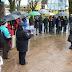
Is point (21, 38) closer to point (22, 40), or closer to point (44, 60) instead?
point (22, 40)

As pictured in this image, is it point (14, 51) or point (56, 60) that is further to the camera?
point (14, 51)

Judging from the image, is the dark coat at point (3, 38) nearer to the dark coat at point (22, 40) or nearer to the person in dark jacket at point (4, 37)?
the person in dark jacket at point (4, 37)

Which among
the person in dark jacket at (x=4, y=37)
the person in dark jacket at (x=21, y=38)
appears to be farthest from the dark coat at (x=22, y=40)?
the person in dark jacket at (x=4, y=37)

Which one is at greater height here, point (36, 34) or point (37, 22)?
point (37, 22)

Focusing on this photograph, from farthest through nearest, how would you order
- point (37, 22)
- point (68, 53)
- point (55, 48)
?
1. point (37, 22)
2. point (55, 48)
3. point (68, 53)

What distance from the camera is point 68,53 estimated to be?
7418 mm

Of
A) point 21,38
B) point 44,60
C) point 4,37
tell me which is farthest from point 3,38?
point 44,60

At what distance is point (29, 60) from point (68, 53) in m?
2.14

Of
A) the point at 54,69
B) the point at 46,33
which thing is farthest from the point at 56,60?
the point at 46,33

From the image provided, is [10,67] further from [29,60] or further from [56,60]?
[56,60]

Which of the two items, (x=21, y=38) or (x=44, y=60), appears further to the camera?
(x=44, y=60)

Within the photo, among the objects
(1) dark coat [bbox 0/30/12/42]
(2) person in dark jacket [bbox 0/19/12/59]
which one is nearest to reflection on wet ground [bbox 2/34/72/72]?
(2) person in dark jacket [bbox 0/19/12/59]

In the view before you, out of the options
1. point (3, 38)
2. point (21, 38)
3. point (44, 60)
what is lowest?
point (44, 60)

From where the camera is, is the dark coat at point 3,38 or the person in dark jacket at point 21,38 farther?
Answer: the dark coat at point 3,38
